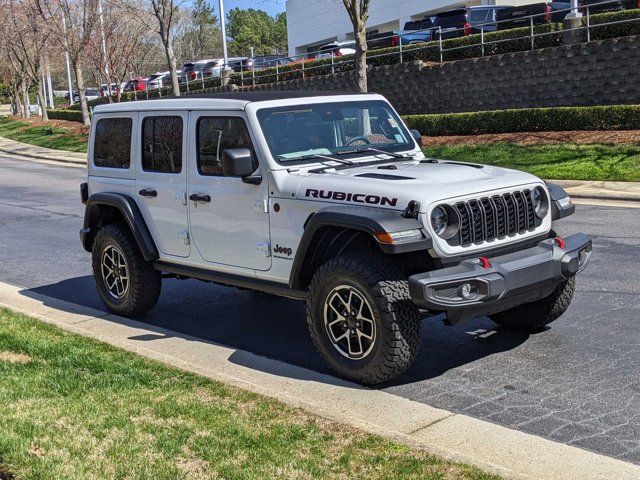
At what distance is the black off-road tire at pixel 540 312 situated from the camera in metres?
6.66

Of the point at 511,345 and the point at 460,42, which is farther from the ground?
the point at 460,42

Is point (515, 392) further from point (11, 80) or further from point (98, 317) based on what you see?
point (11, 80)

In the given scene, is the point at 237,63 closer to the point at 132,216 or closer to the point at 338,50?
the point at 338,50

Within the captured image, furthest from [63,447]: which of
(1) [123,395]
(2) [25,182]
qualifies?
(2) [25,182]

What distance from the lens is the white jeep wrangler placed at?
561 cm

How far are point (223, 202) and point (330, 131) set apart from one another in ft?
3.34

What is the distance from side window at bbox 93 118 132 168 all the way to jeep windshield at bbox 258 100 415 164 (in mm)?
1834

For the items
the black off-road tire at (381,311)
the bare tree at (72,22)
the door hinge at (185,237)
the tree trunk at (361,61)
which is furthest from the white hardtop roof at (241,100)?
the bare tree at (72,22)

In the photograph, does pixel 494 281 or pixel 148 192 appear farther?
pixel 148 192

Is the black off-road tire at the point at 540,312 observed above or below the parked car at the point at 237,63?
below

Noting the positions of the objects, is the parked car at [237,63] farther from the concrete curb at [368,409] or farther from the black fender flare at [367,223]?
the black fender flare at [367,223]

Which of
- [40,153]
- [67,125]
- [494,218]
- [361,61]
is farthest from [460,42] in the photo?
[67,125]

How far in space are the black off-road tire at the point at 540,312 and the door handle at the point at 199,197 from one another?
98.6 inches

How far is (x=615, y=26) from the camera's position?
21938 millimetres
